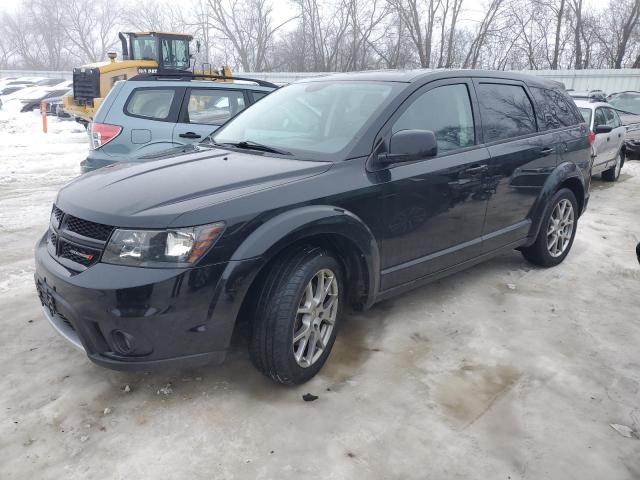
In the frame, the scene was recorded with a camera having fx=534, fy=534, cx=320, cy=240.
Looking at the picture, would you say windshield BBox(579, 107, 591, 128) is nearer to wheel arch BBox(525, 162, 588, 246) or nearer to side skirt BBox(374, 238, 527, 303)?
wheel arch BBox(525, 162, 588, 246)

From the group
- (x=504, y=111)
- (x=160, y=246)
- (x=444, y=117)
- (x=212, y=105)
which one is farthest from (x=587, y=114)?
(x=160, y=246)

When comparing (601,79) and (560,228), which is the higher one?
(601,79)

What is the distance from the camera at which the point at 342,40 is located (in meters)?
33.9

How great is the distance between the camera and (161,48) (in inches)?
625

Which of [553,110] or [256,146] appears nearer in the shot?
[256,146]

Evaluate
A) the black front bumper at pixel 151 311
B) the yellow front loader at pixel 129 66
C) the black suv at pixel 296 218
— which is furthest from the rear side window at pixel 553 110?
the yellow front loader at pixel 129 66

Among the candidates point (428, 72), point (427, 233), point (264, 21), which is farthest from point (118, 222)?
point (264, 21)

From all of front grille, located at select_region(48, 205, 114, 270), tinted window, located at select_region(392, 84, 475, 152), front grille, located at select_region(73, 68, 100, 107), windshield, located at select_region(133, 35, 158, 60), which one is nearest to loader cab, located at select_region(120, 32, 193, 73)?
windshield, located at select_region(133, 35, 158, 60)

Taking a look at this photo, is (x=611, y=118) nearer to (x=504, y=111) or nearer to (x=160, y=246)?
(x=504, y=111)

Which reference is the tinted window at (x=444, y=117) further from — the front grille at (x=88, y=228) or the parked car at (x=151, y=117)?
the parked car at (x=151, y=117)

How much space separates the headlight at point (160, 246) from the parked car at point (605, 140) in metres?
7.92

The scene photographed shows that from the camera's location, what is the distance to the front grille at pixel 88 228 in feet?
8.47

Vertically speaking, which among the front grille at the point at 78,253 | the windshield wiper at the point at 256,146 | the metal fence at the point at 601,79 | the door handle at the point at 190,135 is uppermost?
the metal fence at the point at 601,79

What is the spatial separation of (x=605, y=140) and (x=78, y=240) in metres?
9.18
